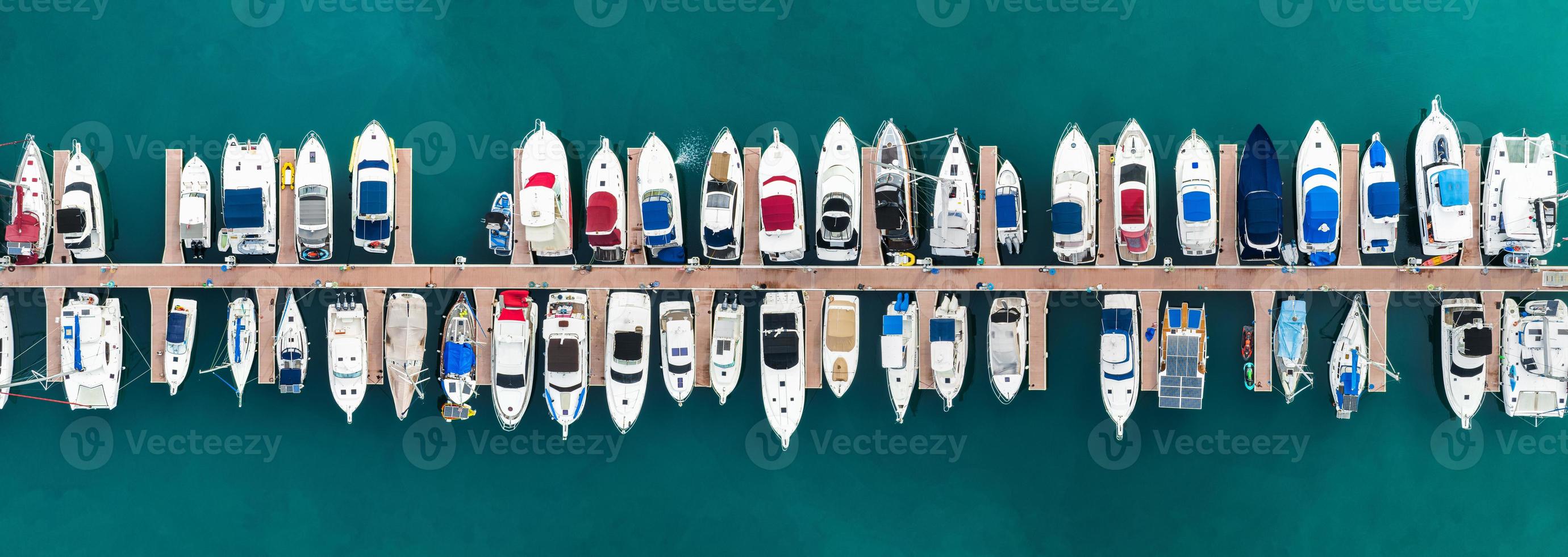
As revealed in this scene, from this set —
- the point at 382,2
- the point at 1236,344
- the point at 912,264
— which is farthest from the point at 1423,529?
the point at 382,2

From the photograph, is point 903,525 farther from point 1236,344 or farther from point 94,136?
point 94,136

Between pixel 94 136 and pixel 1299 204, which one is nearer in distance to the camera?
pixel 1299 204

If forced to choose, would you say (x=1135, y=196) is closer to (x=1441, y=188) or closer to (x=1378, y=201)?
(x=1378, y=201)

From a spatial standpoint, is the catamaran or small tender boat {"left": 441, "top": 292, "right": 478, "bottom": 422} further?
small tender boat {"left": 441, "top": 292, "right": 478, "bottom": 422}

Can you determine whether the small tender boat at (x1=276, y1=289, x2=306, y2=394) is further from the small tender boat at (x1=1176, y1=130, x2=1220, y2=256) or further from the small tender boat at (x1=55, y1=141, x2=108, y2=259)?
the small tender boat at (x1=1176, y1=130, x2=1220, y2=256)

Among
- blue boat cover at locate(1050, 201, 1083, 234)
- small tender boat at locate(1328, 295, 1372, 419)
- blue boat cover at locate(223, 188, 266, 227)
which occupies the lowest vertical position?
small tender boat at locate(1328, 295, 1372, 419)

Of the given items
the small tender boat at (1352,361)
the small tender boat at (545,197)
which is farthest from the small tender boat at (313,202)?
the small tender boat at (1352,361)

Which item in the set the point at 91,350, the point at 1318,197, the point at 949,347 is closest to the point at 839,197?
the point at 949,347

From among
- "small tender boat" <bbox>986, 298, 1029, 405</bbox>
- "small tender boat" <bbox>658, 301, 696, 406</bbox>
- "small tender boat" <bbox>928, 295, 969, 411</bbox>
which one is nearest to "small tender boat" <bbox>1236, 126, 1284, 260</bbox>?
"small tender boat" <bbox>986, 298, 1029, 405</bbox>
